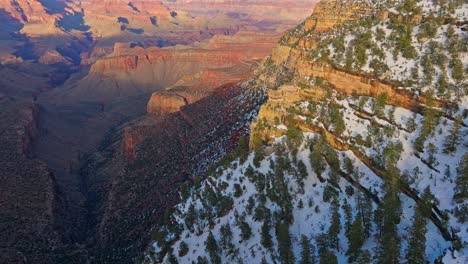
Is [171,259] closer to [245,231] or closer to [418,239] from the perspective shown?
[245,231]

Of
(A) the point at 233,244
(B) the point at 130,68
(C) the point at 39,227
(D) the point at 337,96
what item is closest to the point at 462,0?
(D) the point at 337,96

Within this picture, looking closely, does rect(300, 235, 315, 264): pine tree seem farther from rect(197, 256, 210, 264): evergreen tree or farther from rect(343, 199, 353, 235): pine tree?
rect(197, 256, 210, 264): evergreen tree

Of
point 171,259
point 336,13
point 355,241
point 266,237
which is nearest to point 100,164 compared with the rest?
point 336,13

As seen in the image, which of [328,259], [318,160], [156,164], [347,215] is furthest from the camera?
[156,164]

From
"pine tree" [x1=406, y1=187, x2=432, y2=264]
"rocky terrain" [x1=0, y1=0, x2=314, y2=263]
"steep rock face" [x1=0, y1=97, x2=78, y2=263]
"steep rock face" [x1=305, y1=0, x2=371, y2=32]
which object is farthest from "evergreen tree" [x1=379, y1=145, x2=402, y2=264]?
"steep rock face" [x1=0, y1=97, x2=78, y2=263]

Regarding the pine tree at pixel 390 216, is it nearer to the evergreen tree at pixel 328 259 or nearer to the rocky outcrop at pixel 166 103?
the evergreen tree at pixel 328 259

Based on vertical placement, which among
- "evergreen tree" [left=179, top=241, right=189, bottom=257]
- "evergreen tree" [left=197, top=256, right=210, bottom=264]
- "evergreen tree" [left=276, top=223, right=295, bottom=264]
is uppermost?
"evergreen tree" [left=276, top=223, right=295, bottom=264]
